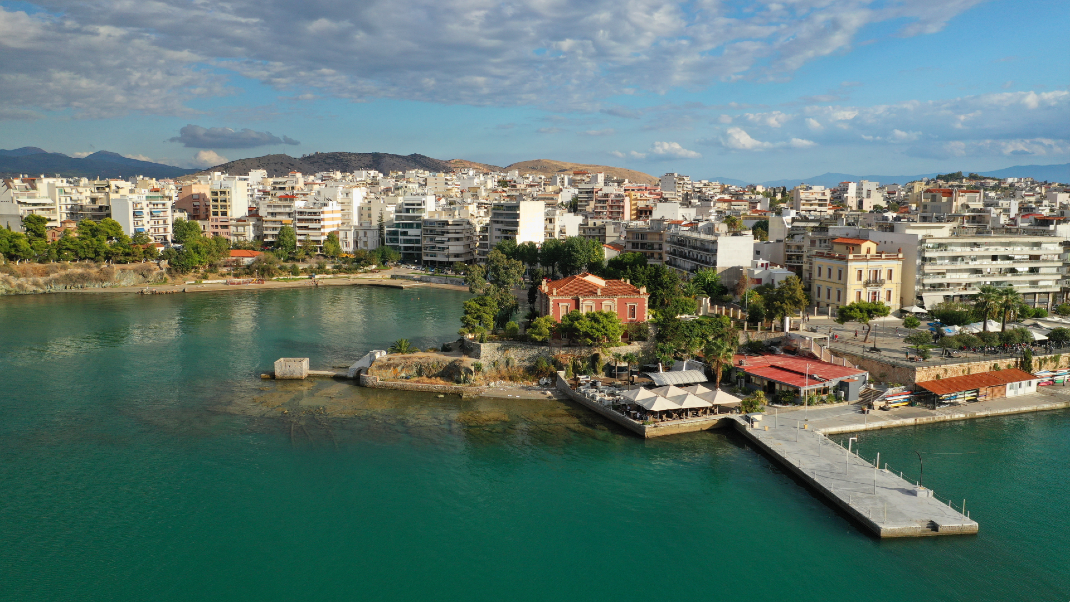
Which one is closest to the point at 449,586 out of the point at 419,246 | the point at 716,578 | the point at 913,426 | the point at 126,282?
the point at 716,578

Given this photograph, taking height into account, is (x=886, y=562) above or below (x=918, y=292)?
below

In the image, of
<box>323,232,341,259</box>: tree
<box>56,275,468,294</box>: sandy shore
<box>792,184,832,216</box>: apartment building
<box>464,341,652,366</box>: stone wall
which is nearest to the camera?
<box>464,341,652,366</box>: stone wall

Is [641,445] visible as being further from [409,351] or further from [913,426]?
[409,351]

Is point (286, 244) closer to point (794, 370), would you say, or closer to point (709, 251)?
point (709, 251)

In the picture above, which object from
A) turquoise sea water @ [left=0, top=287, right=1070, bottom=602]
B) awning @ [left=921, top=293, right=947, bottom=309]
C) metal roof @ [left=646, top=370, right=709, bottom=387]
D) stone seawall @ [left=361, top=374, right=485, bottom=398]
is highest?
awning @ [left=921, top=293, right=947, bottom=309]

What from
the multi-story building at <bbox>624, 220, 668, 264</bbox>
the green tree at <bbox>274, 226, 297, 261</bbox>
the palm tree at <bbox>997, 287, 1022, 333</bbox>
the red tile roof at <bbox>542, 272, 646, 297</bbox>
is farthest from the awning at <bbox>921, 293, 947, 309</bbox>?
the green tree at <bbox>274, 226, 297, 261</bbox>

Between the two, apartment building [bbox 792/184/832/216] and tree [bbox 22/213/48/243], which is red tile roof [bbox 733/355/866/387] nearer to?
tree [bbox 22/213/48/243]

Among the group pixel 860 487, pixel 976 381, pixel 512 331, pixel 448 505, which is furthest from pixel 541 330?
pixel 976 381
